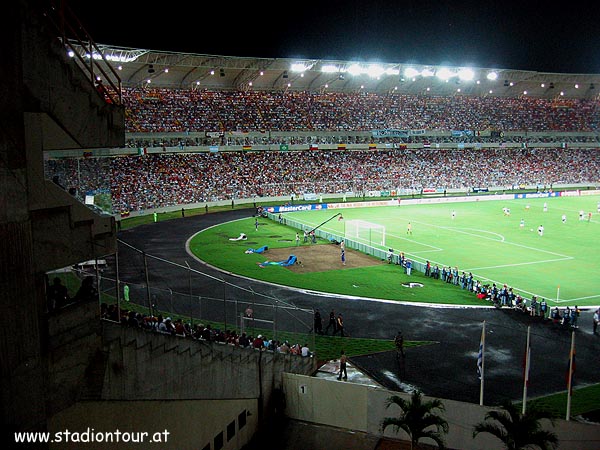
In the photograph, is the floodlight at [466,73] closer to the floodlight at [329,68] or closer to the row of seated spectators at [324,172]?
the row of seated spectators at [324,172]

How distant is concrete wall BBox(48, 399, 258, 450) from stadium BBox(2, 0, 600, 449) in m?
0.06

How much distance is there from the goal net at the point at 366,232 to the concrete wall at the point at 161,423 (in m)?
32.8

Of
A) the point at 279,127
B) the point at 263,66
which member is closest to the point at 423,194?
the point at 279,127

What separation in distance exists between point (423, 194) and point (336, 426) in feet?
237

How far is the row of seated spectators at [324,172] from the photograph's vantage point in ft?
231

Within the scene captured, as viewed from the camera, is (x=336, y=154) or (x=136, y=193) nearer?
(x=136, y=193)

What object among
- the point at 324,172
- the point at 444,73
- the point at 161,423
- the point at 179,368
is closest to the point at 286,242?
the point at 161,423

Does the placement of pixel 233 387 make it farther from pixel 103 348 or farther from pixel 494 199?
pixel 494 199

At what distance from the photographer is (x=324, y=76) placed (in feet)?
294

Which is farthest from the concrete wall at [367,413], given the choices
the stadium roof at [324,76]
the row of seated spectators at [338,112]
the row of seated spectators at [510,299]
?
the row of seated spectators at [338,112]

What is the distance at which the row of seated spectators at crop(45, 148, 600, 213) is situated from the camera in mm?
70500

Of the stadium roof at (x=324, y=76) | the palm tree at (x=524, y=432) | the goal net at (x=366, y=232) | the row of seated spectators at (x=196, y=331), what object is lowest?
the goal net at (x=366, y=232)

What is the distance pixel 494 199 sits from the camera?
8362cm

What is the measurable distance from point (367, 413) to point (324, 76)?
7809cm
